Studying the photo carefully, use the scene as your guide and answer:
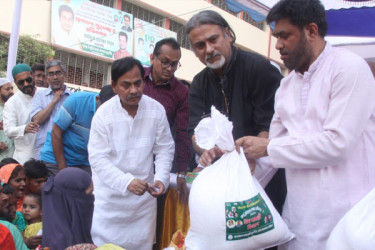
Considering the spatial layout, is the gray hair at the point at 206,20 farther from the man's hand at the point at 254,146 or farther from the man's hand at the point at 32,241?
the man's hand at the point at 32,241

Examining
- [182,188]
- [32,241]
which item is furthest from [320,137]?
[32,241]

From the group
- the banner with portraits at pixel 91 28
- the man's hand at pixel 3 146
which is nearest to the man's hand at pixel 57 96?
the man's hand at pixel 3 146

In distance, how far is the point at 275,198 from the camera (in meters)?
2.26

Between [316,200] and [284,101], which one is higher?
[284,101]

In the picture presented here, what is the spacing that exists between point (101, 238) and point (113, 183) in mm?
454

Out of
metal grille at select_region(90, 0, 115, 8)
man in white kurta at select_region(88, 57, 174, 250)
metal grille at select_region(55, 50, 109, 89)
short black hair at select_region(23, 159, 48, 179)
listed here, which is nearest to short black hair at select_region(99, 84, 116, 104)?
man in white kurta at select_region(88, 57, 174, 250)

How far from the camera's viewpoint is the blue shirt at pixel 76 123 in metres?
3.46

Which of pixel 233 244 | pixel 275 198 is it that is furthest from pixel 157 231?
pixel 233 244

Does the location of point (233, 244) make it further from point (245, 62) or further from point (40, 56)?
point (40, 56)

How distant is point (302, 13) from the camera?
5.65 feet

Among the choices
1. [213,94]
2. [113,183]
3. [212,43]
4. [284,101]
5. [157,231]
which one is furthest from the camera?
[157,231]

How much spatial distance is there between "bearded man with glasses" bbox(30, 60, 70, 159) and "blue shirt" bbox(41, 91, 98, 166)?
76cm

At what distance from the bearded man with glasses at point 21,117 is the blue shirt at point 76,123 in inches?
35.4

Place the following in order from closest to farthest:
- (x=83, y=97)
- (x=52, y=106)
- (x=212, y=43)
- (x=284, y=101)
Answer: (x=284, y=101), (x=212, y=43), (x=83, y=97), (x=52, y=106)
